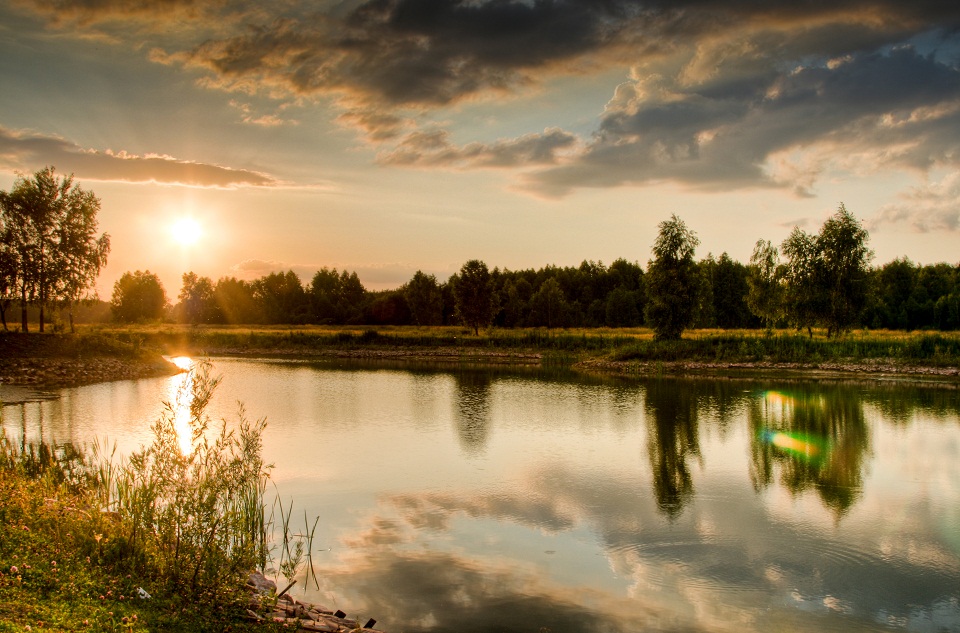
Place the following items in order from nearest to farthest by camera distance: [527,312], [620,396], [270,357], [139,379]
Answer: [620,396]
[139,379]
[270,357]
[527,312]

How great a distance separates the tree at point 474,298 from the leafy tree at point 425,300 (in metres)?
30.0

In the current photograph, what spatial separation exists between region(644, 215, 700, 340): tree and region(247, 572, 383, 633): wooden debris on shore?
184ft

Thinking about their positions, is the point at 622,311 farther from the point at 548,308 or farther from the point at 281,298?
the point at 281,298

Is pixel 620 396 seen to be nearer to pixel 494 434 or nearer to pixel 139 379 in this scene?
pixel 494 434

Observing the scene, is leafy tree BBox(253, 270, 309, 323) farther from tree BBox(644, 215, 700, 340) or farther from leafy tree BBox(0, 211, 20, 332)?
tree BBox(644, 215, 700, 340)

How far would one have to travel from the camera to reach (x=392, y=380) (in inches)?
1961

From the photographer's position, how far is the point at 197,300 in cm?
16112

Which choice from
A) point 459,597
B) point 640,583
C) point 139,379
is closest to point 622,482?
point 640,583

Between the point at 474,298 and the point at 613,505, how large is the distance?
78.5 m

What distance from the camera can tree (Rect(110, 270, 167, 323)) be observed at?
159 meters

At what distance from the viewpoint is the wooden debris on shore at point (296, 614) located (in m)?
8.80

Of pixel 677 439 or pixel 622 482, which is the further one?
pixel 677 439

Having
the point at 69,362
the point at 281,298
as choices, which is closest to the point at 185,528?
the point at 69,362

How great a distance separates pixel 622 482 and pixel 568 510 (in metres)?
3.48
